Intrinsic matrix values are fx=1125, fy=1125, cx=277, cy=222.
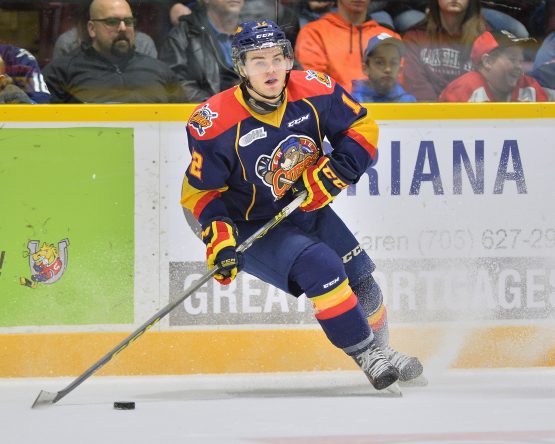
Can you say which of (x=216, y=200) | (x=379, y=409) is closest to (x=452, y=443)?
(x=379, y=409)

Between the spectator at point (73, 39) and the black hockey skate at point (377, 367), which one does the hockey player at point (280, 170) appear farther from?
the spectator at point (73, 39)

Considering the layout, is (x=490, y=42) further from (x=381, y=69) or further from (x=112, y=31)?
(x=112, y=31)

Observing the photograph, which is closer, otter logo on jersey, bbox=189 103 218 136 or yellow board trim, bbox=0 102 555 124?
otter logo on jersey, bbox=189 103 218 136

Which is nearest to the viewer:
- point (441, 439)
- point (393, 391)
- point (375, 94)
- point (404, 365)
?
point (441, 439)

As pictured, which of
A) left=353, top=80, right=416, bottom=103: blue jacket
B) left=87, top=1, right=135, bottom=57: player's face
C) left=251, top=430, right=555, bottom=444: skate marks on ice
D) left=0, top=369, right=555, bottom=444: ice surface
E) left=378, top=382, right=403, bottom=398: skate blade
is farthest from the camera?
left=353, top=80, right=416, bottom=103: blue jacket

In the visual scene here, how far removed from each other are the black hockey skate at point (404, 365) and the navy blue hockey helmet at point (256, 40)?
1065 millimetres

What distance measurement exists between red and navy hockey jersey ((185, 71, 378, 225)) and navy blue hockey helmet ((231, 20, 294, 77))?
0.14 meters

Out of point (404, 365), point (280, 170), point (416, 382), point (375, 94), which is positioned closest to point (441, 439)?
point (404, 365)

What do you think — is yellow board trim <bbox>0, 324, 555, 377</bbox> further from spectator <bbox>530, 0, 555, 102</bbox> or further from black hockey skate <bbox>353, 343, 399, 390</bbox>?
spectator <bbox>530, 0, 555, 102</bbox>

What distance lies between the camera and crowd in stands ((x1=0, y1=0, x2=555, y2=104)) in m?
4.19

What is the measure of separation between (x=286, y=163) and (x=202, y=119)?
0.99 ft

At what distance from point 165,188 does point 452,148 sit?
3.57ft

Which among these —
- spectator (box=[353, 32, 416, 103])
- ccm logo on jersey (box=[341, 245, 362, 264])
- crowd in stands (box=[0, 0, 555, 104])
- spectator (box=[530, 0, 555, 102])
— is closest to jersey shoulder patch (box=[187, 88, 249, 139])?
ccm logo on jersey (box=[341, 245, 362, 264])

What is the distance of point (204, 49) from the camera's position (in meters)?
4.27
